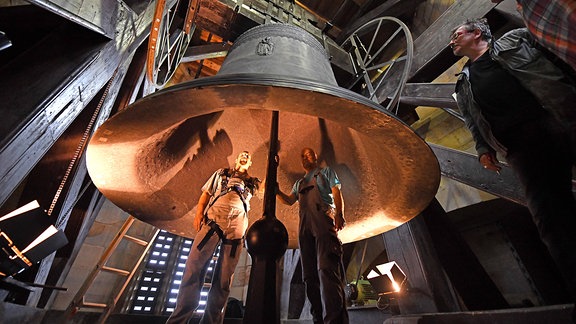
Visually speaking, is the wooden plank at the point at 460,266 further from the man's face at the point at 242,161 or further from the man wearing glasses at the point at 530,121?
the man's face at the point at 242,161

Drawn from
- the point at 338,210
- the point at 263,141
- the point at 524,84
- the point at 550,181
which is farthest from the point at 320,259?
the point at 524,84

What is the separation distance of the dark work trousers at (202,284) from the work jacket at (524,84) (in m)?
1.77

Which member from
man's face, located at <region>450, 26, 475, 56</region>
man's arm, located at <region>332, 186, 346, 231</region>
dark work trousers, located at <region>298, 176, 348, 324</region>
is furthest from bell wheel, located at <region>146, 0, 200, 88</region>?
man's face, located at <region>450, 26, 475, 56</region>

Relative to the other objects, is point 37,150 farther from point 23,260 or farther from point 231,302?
point 231,302

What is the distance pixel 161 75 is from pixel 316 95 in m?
3.10

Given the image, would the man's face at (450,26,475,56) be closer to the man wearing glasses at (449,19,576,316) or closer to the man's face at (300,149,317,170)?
the man wearing glasses at (449,19,576,316)

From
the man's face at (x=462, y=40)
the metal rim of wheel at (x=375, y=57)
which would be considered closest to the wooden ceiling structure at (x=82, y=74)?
the metal rim of wheel at (x=375, y=57)

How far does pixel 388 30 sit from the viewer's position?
452 centimetres

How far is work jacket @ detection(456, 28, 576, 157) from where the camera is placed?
3.86 ft

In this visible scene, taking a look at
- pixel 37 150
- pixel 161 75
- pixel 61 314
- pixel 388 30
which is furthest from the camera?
pixel 388 30

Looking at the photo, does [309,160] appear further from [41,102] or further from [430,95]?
[41,102]

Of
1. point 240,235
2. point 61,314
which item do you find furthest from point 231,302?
point 240,235

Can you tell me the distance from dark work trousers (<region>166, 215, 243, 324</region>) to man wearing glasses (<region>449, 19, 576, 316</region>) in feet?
5.63

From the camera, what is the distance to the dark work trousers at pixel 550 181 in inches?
41.4
